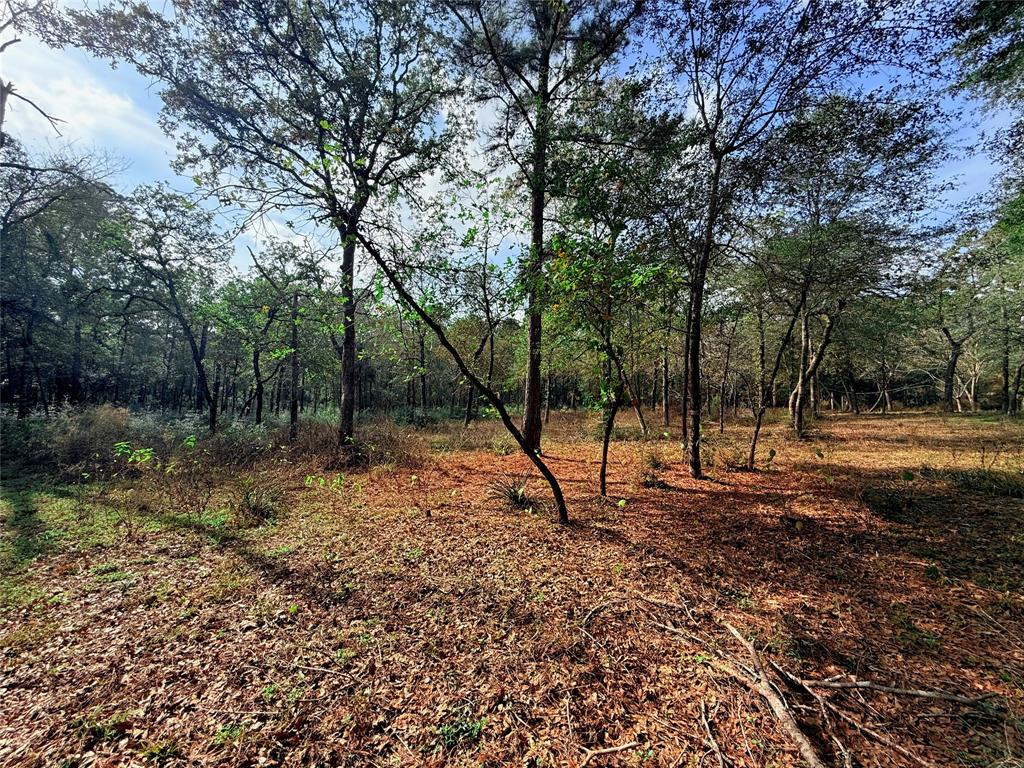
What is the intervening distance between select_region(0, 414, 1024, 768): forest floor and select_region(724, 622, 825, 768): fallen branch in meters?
0.06

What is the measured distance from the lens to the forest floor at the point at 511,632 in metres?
2.09

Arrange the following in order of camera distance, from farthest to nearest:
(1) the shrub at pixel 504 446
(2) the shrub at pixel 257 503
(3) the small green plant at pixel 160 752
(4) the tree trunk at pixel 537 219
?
1. (1) the shrub at pixel 504 446
2. (4) the tree trunk at pixel 537 219
3. (2) the shrub at pixel 257 503
4. (3) the small green plant at pixel 160 752

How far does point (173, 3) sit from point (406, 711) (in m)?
10.8

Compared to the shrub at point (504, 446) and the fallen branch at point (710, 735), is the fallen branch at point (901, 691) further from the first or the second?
the shrub at point (504, 446)

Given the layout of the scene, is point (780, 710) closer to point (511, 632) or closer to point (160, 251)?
point (511, 632)

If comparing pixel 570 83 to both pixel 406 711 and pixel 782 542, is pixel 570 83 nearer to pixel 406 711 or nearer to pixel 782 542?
pixel 782 542

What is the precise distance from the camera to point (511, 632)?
3.01 metres

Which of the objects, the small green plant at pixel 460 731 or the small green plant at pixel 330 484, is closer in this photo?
the small green plant at pixel 460 731

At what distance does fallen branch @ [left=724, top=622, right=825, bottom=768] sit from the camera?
1880 mm

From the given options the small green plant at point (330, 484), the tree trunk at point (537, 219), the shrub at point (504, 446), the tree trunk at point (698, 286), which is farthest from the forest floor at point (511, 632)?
the shrub at point (504, 446)

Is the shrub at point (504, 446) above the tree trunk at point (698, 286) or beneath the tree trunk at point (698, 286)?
beneath

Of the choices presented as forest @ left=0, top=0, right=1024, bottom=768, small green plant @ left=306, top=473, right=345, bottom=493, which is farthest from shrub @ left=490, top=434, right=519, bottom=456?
small green plant @ left=306, top=473, right=345, bottom=493

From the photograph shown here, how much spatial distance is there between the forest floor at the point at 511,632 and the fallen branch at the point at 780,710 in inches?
2.5

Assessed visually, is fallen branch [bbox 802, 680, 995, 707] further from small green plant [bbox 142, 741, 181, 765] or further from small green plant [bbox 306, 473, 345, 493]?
small green plant [bbox 306, 473, 345, 493]
